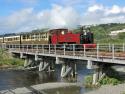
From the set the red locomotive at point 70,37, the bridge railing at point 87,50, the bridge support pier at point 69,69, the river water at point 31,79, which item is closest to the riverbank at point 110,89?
the river water at point 31,79

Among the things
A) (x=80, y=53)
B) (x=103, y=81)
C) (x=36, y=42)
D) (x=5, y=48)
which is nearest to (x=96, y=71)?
(x=103, y=81)

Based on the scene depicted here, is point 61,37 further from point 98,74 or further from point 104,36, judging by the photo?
point 104,36

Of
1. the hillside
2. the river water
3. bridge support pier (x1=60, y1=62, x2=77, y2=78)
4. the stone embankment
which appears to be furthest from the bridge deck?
the hillside

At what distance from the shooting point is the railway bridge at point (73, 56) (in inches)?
1148

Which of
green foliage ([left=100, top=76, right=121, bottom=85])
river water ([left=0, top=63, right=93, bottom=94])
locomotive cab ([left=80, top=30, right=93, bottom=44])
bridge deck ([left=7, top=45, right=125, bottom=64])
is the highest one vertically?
locomotive cab ([left=80, top=30, right=93, bottom=44])

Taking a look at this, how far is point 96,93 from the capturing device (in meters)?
27.5

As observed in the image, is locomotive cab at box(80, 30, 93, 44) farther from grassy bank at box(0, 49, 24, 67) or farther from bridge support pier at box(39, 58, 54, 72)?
grassy bank at box(0, 49, 24, 67)

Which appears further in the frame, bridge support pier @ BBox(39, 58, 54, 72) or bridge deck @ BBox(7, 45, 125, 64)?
bridge support pier @ BBox(39, 58, 54, 72)

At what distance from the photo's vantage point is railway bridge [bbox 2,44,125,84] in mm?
29156

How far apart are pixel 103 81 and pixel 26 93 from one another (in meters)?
7.23

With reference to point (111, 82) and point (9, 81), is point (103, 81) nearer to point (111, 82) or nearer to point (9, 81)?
point (111, 82)

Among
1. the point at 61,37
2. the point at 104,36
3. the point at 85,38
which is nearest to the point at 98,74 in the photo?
the point at 85,38

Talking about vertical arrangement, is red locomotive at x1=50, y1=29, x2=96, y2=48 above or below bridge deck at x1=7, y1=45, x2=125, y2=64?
above

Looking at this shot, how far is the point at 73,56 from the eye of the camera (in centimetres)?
3506
